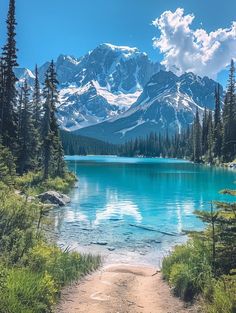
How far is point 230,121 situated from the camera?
349ft

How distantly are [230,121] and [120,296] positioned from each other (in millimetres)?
98200

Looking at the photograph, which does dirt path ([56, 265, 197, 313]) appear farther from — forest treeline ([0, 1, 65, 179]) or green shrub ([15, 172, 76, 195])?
forest treeline ([0, 1, 65, 179])

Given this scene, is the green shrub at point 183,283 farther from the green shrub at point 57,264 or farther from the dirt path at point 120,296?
the green shrub at point 57,264

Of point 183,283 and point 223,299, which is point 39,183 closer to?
point 183,283

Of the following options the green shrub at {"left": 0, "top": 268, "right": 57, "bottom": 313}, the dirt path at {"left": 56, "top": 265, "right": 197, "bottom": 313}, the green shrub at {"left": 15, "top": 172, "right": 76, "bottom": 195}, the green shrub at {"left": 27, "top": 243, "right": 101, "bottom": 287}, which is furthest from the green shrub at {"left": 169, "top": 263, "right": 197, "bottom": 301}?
the green shrub at {"left": 15, "top": 172, "right": 76, "bottom": 195}

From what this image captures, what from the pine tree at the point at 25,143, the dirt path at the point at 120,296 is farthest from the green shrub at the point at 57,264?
the pine tree at the point at 25,143

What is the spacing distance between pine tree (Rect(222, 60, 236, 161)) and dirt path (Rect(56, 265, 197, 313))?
295 feet

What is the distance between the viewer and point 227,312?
9.41 meters

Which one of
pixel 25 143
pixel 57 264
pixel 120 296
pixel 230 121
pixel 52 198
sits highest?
pixel 230 121

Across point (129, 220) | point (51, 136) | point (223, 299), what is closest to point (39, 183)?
point (51, 136)

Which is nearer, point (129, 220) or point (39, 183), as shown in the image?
point (129, 220)

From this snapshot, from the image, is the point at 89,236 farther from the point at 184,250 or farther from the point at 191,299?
the point at 191,299

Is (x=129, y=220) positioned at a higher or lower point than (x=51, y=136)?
lower

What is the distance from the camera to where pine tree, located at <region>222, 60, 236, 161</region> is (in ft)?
348
